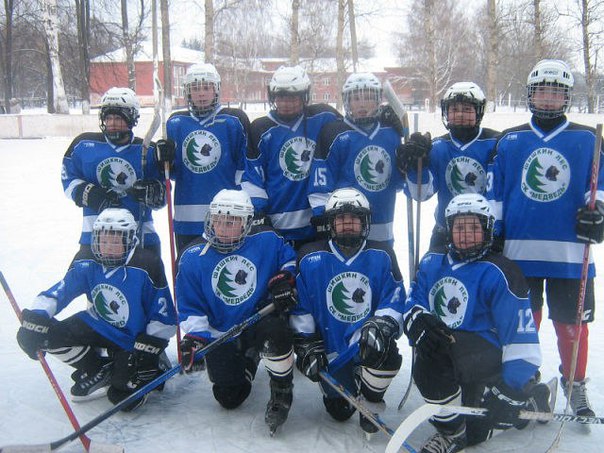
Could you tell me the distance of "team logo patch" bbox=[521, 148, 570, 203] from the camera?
2527mm

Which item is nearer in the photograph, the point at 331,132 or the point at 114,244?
the point at 114,244

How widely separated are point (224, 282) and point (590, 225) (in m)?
1.62

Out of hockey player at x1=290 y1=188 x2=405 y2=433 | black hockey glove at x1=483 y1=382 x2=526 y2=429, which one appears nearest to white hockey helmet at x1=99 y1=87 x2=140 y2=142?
hockey player at x1=290 y1=188 x2=405 y2=433

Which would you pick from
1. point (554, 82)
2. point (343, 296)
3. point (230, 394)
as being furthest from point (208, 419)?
point (554, 82)

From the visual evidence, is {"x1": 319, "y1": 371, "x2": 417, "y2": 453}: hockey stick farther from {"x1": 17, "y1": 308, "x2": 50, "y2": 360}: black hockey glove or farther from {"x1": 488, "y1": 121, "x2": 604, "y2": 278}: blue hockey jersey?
{"x1": 17, "y1": 308, "x2": 50, "y2": 360}: black hockey glove

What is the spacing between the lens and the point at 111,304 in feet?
9.32

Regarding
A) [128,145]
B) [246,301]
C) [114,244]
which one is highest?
[128,145]

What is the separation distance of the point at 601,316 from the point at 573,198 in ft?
5.84

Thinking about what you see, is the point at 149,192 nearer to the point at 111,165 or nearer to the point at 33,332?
the point at 111,165

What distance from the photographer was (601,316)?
12.9 feet

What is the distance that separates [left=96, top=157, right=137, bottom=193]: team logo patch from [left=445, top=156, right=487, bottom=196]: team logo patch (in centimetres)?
171

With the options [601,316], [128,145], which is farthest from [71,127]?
[601,316]

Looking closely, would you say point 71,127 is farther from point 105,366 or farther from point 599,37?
point 599,37

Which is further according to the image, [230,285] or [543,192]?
[230,285]
